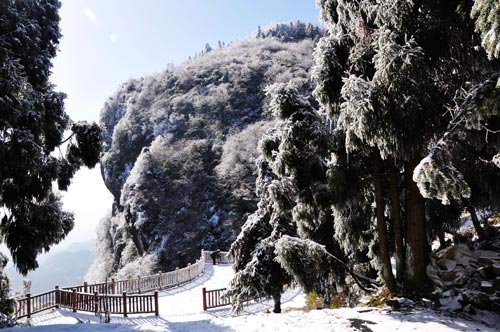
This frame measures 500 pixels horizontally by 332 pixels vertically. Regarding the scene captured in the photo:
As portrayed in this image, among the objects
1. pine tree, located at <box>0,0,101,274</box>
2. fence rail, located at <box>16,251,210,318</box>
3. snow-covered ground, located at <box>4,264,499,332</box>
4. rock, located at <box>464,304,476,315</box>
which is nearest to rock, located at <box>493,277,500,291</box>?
rock, located at <box>464,304,476,315</box>

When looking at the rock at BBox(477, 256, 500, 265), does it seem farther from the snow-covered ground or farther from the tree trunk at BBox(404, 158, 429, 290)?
the snow-covered ground

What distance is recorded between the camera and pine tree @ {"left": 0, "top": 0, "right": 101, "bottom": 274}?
769cm

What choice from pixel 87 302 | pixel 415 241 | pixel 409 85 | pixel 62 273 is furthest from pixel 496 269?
pixel 62 273

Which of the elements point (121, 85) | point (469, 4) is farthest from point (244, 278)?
point (121, 85)

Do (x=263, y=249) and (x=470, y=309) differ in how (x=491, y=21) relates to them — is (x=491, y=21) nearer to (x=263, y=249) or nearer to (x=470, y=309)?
(x=470, y=309)

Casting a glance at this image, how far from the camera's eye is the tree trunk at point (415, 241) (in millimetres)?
8227

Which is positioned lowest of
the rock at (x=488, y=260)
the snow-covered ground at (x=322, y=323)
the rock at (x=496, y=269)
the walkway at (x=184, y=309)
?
Answer: the walkway at (x=184, y=309)

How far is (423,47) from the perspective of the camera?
7.80 metres

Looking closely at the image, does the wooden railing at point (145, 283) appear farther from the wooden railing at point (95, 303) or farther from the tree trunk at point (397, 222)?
the tree trunk at point (397, 222)

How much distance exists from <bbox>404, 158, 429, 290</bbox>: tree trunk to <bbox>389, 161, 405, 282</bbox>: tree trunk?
0.23 meters

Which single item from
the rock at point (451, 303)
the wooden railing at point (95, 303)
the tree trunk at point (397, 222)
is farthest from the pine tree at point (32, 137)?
the rock at point (451, 303)

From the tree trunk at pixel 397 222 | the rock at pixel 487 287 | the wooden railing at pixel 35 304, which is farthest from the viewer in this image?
the wooden railing at pixel 35 304

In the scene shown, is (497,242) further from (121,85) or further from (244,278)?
(121,85)

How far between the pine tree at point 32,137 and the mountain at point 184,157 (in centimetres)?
2065
